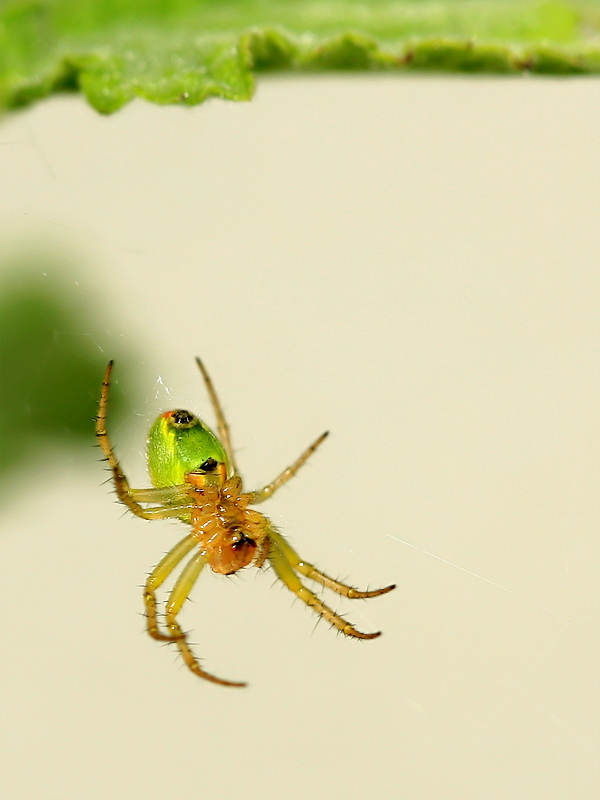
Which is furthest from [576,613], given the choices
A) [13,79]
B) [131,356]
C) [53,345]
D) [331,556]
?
[13,79]

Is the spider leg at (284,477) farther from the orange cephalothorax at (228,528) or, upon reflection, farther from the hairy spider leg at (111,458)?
the hairy spider leg at (111,458)

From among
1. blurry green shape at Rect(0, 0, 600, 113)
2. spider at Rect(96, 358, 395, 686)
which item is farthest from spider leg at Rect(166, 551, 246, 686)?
blurry green shape at Rect(0, 0, 600, 113)

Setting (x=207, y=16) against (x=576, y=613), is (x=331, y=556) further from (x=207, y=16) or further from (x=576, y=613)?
(x=207, y=16)

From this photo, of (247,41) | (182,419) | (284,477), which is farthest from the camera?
(284,477)

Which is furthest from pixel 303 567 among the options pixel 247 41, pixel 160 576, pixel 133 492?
pixel 247 41

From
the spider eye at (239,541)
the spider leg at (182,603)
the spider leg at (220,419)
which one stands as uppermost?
the spider leg at (220,419)

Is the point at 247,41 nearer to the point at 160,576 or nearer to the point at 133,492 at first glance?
the point at 133,492

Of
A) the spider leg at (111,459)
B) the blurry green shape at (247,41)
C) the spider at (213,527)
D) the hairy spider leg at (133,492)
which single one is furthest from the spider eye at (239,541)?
the blurry green shape at (247,41)
